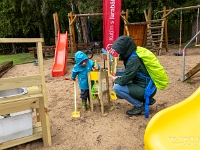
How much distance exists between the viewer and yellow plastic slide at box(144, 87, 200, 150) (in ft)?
6.07

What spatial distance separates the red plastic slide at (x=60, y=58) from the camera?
6.51 metres

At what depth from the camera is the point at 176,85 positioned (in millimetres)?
4680

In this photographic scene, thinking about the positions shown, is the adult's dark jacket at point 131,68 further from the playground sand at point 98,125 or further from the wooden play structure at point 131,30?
the wooden play structure at point 131,30

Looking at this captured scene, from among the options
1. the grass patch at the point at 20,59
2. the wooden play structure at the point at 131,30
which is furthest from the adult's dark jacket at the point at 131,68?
the grass patch at the point at 20,59

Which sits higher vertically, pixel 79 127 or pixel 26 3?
pixel 26 3

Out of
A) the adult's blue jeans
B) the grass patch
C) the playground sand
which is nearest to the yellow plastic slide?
the playground sand

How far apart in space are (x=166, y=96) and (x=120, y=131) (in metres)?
1.65

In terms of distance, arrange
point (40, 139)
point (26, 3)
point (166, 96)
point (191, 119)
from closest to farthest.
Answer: point (191, 119), point (40, 139), point (166, 96), point (26, 3)

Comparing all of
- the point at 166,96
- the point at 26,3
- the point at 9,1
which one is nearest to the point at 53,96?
the point at 166,96

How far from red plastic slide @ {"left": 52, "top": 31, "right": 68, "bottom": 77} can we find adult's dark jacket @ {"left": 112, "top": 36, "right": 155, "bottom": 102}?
368 cm

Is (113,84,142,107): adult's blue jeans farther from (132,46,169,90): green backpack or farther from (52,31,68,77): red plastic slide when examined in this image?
(52,31,68,77): red plastic slide

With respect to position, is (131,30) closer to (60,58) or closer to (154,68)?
(60,58)

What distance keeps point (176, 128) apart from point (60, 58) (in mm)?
5771

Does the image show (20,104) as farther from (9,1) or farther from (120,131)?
(9,1)
